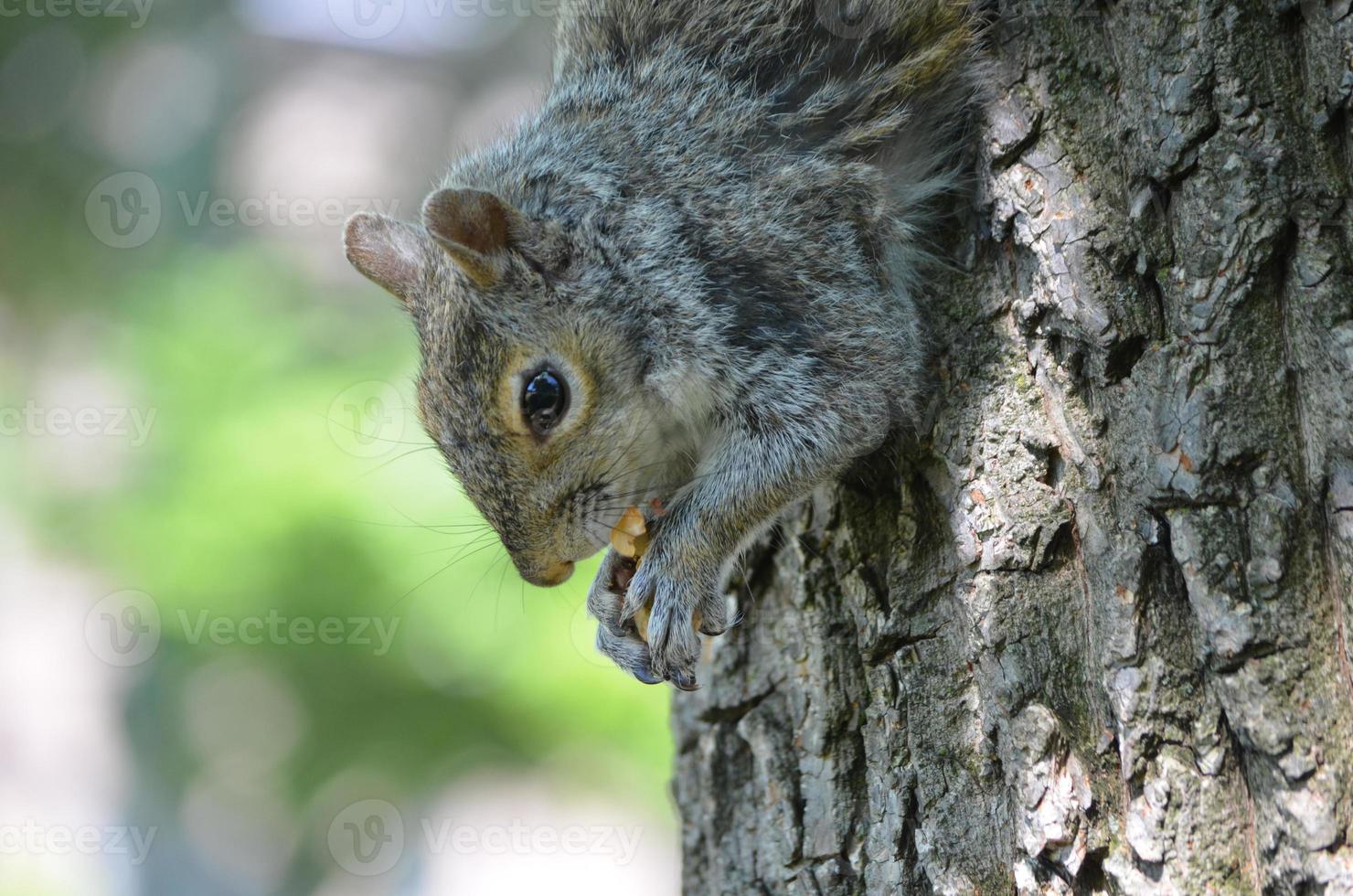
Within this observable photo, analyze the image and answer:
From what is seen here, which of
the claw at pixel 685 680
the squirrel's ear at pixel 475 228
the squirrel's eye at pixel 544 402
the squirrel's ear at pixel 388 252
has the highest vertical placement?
the squirrel's ear at pixel 388 252

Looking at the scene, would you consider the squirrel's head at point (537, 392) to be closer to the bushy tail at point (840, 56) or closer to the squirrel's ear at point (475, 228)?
the squirrel's ear at point (475, 228)

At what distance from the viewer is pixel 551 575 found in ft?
6.73

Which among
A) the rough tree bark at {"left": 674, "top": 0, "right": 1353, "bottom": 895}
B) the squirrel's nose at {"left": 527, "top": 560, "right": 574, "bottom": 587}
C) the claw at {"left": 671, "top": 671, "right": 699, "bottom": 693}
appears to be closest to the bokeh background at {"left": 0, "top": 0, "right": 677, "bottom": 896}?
the squirrel's nose at {"left": 527, "top": 560, "right": 574, "bottom": 587}

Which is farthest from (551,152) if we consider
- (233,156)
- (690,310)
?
(233,156)

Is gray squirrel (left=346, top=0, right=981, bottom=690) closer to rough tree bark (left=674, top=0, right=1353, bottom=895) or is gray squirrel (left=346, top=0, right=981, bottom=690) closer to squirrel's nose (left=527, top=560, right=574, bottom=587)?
squirrel's nose (left=527, top=560, right=574, bottom=587)

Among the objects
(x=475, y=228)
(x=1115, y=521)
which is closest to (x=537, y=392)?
(x=475, y=228)

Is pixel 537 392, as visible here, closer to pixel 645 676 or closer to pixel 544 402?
pixel 544 402

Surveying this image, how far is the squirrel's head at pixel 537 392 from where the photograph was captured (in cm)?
199

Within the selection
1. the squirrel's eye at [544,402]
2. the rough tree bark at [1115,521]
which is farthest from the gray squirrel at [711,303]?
the rough tree bark at [1115,521]

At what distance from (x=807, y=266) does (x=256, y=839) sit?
5.55 metres

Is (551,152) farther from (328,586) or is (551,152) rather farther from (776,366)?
(328,586)

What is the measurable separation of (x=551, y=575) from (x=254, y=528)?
2.69 m

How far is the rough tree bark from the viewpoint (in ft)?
4.76

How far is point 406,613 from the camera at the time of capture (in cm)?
435
